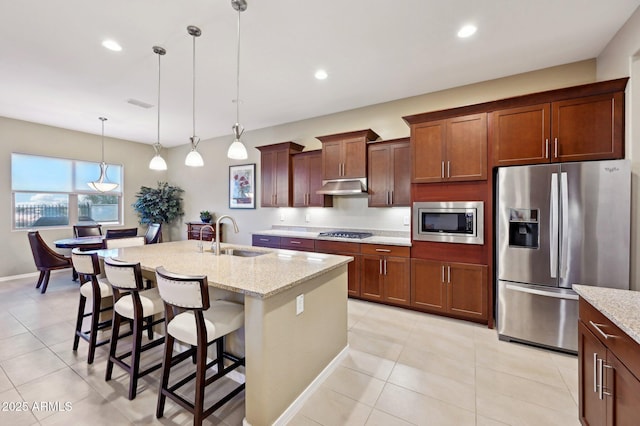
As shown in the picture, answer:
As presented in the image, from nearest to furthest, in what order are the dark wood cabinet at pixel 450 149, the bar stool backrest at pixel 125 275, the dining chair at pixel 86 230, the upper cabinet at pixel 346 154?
1. the bar stool backrest at pixel 125 275
2. the dark wood cabinet at pixel 450 149
3. the upper cabinet at pixel 346 154
4. the dining chair at pixel 86 230

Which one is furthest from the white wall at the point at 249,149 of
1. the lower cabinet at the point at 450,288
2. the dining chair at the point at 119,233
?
the dining chair at the point at 119,233

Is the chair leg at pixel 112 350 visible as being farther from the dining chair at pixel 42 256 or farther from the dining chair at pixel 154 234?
the dining chair at pixel 154 234

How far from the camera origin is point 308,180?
4742mm

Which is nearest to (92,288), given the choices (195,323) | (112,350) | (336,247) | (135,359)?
(112,350)

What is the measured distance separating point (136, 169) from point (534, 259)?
317 inches

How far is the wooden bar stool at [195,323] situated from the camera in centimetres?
156

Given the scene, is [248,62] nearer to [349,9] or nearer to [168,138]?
[349,9]

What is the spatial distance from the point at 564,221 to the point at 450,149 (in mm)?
1319

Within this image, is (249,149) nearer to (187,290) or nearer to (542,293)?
(187,290)

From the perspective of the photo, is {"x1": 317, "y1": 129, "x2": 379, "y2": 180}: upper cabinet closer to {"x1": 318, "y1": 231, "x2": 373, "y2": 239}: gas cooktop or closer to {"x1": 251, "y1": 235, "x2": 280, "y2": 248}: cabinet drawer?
{"x1": 318, "y1": 231, "x2": 373, "y2": 239}: gas cooktop

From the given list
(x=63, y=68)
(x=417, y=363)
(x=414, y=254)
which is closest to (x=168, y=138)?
(x=63, y=68)

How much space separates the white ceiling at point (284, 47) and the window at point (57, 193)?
1.36 metres

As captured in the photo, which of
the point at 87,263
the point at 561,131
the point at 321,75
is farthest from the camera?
the point at 321,75

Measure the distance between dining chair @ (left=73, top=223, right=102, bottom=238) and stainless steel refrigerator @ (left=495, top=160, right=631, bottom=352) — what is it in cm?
695
